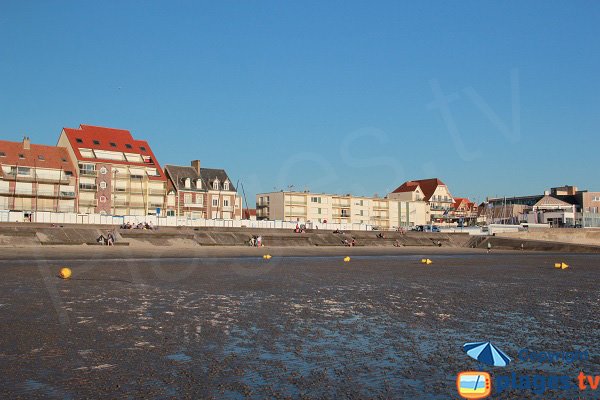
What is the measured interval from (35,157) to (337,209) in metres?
69.1

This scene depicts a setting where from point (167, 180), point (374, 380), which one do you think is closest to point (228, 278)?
point (374, 380)

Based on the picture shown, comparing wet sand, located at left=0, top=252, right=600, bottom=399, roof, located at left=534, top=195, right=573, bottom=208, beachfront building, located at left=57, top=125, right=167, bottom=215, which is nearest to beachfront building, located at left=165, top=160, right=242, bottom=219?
beachfront building, located at left=57, top=125, right=167, bottom=215

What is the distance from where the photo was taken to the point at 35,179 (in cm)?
8469

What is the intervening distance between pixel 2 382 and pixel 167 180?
93.7m

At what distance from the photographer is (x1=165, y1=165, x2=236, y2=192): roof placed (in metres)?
102

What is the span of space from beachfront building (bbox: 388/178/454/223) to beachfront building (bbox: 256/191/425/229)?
17.4 feet

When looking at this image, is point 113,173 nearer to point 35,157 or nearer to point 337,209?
point 35,157

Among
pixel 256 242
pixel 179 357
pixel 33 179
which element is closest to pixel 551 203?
pixel 256 242

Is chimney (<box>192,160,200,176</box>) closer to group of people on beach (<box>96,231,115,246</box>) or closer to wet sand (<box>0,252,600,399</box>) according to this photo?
group of people on beach (<box>96,231,115,246</box>)

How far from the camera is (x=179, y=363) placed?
11297mm

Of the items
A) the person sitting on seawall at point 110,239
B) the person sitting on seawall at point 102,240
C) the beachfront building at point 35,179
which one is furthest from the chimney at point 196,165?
the person sitting on seawall at point 102,240

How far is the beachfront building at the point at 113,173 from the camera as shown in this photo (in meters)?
89.9

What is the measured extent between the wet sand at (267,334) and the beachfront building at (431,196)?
423 feet

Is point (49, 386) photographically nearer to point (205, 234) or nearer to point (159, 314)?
point (159, 314)
